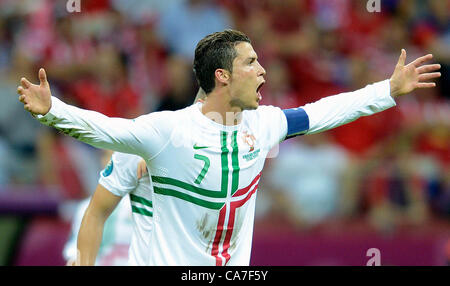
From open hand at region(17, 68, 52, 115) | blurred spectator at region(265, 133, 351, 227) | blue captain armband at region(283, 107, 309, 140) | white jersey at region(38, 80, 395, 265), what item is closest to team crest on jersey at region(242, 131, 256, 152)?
white jersey at region(38, 80, 395, 265)

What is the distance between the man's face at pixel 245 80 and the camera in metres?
5.19

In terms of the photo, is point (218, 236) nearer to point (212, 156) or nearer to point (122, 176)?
point (212, 156)

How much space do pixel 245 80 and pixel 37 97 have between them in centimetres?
127

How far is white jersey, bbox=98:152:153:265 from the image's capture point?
18.1 feet

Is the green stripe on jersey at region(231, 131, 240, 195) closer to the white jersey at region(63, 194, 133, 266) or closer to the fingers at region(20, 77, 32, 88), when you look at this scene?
the fingers at region(20, 77, 32, 88)

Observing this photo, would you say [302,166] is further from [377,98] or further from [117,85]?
[377,98]

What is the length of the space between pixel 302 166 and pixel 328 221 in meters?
0.65

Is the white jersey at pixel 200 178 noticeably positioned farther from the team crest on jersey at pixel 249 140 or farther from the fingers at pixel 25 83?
the fingers at pixel 25 83

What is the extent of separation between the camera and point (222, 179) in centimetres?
514

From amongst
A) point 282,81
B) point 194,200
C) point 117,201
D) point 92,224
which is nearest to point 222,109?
point 194,200

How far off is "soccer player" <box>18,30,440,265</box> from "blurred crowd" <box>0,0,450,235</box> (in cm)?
359

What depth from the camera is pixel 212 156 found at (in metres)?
5.14

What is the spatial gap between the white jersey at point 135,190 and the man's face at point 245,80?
789 mm
